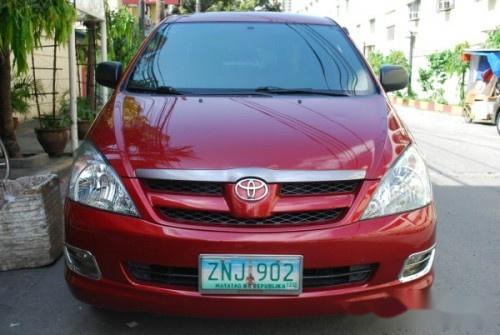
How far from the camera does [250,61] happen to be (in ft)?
12.0

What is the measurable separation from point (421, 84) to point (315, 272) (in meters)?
22.8

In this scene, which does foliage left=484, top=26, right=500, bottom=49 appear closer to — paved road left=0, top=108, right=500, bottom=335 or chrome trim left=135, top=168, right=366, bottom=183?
paved road left=0, top=108, right=500, bottom=335

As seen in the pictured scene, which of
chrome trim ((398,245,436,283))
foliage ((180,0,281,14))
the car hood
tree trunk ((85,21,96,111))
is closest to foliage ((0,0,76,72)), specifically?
the car hood

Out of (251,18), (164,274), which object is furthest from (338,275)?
(251,18)

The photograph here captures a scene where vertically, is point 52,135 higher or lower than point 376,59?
lower

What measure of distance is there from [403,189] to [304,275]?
58 centimetres

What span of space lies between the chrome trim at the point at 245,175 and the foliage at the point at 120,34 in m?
8.12

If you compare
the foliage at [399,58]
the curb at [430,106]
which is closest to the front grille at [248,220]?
the curb at [430,106]

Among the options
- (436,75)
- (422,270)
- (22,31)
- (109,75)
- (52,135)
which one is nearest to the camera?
(422,270)

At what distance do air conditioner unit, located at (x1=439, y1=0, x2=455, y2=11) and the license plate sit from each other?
23.2 metres

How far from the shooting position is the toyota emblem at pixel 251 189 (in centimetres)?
236

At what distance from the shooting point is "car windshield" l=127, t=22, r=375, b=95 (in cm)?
342

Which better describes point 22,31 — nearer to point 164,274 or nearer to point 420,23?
point 164,274

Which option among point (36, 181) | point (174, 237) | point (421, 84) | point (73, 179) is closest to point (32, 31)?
point (36, 181)
